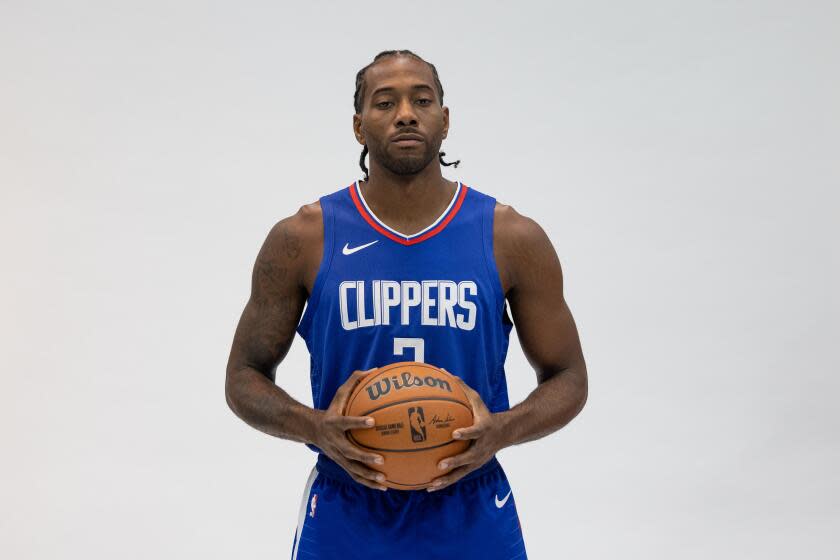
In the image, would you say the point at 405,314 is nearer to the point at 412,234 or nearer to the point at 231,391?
the point at 412,234

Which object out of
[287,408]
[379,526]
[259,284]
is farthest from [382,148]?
[379,526]

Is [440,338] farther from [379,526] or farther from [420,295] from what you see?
[379,526]

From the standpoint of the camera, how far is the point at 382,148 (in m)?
2.96

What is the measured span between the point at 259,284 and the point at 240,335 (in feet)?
0.51

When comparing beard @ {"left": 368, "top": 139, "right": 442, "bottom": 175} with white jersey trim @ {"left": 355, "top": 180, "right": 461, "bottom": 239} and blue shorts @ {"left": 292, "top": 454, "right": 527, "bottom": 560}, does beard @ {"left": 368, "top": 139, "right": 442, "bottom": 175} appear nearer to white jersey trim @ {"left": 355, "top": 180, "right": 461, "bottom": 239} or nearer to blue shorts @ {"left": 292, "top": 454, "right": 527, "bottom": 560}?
white jersey trim @ {"left": 355, "top": 180, "right": 461, "bottom": 239}

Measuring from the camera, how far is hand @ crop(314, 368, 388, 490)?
8.48ft

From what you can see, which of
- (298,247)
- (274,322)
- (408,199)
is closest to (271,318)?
(274,322)

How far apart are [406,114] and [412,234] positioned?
32cm

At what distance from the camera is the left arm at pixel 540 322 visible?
2.98 metres

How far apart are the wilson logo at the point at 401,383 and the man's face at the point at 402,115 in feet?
1.97

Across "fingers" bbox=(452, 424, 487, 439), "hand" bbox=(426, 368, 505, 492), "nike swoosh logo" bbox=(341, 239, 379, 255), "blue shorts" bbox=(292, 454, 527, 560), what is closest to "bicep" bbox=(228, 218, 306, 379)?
"nike swoosh logo" bbox=(341, 239, 379, 255)

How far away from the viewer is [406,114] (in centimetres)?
292

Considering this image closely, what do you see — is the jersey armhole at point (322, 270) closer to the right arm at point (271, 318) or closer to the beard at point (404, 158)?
the right arm at point (271, 318)

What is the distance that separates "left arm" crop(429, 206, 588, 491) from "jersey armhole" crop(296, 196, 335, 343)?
44cm
